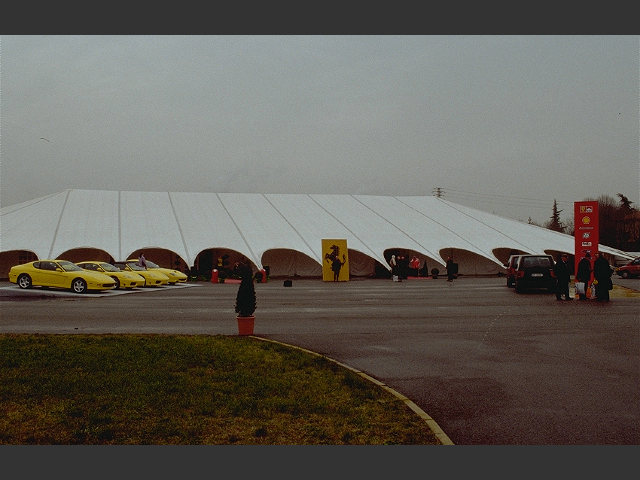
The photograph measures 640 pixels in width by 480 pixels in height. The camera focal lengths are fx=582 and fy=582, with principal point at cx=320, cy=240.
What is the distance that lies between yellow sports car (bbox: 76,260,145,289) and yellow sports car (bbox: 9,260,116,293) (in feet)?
6.90

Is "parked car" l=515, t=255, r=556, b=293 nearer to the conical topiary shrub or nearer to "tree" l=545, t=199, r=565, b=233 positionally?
the conical topiary shrub

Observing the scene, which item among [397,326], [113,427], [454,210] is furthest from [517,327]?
[454,210]

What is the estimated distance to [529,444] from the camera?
526cm

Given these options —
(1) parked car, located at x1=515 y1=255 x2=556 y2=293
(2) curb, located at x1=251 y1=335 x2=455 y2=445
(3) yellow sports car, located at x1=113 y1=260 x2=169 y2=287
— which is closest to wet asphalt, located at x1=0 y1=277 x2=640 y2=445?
(2) curb, located at x1=251 y1=335 x2=455 y2=445

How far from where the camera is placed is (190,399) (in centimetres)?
656

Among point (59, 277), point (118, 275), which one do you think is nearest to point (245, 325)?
point (59, 277)

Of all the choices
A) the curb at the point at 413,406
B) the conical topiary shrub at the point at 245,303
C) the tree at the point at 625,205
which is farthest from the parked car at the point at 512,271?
the tree at the point at 625,205

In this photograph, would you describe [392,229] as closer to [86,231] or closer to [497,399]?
[86,231]

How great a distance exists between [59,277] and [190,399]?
65.5 ft

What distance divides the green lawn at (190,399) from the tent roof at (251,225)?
26105 millimetres

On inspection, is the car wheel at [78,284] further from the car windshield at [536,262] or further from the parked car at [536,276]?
the car windshield at [536,262]

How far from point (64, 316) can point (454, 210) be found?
39142 mm

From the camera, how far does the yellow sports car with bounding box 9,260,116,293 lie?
78.6 ft

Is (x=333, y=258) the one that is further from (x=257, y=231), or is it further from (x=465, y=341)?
(x=465, y=341)
